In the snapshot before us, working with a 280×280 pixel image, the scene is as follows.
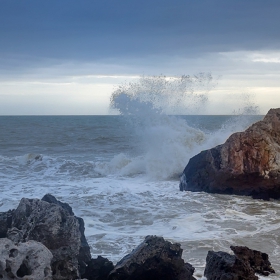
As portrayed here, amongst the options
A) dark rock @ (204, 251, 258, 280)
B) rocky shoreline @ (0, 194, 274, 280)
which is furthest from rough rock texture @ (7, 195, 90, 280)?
dark rock @ (204, 251, 258, 280)

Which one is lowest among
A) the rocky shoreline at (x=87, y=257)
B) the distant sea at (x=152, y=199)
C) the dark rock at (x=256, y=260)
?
the distant sea at (x=152, y=199)

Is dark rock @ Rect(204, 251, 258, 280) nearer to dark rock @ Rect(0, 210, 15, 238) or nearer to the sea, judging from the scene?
the sea

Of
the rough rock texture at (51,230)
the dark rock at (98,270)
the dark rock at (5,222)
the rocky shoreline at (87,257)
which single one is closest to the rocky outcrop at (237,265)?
the rocky shoreline at (87,257)

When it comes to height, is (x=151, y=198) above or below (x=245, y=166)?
below

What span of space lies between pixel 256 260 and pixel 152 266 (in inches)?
63.7

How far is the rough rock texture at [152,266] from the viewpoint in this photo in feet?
17.9

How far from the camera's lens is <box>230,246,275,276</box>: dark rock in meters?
6.15

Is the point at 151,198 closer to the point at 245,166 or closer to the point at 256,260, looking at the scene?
the point at 245,166

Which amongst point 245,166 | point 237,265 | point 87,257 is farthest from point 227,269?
point 245,166

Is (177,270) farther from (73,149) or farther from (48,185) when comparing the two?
(73,149)

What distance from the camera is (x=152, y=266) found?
5523 mm

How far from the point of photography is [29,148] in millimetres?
29422

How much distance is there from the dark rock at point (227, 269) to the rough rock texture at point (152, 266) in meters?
0.29

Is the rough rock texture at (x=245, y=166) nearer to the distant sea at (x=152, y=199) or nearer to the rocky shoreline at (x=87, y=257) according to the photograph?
the distant sea at (x=152, y=199)
